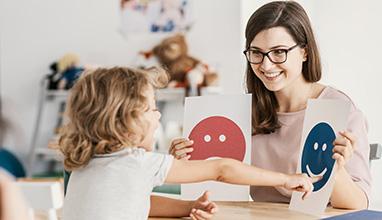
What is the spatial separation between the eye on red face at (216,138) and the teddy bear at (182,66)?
2720 millimetres

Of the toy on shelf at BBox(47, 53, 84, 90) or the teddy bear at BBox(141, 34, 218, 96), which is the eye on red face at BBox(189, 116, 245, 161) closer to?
the teddy bear at BBox(141, 34, 218, 96)

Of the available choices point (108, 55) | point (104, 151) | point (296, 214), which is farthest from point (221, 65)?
Result: point (104, 151)

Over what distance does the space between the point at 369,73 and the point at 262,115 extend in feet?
6.44

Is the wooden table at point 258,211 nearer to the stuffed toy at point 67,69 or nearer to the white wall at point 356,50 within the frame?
the white wall at point 356,50

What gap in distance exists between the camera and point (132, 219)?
1019 mm

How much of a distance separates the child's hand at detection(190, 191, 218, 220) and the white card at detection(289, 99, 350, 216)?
215 mm

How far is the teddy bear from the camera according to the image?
418 centimetres

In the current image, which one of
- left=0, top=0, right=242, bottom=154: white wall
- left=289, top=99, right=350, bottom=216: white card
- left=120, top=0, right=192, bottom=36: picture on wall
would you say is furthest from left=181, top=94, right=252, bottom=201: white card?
left=120, top=0, right=192, bottom=36: picture on wall

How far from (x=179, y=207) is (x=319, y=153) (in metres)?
0.29

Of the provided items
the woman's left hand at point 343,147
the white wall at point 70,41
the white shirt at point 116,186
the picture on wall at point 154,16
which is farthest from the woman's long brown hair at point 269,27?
the picture on wall at point 154,16

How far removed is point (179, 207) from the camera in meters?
1.29

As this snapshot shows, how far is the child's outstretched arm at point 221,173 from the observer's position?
42.3 inches

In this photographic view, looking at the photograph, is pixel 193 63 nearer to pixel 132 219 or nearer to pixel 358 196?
pixel 358 196

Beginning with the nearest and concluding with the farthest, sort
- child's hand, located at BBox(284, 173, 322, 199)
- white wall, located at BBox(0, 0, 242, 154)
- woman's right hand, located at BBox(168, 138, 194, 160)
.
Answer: child's hand, located at BBox(284, 173, 322, 199), woman's right hand, located at BBox(168, 138, 194, 160), white wall, located at BBox(0, 0, 242, 154)
